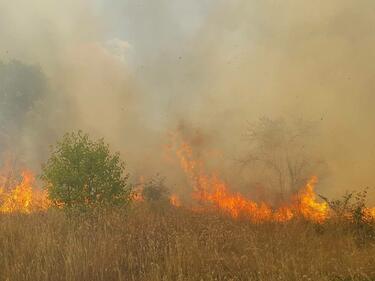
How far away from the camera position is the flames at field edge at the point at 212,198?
19.5 m

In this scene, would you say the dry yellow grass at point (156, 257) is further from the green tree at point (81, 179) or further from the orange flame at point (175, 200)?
the orange flame at point (175, 200)

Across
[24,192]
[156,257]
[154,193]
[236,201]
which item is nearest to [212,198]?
[236,201]

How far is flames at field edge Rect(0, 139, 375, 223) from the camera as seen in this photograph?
64.1ft

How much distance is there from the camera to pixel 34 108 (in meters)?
34.2

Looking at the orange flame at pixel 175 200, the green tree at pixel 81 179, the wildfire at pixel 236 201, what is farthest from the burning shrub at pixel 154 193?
the green tree at pixel 81 179

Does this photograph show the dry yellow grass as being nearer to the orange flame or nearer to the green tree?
the green tree

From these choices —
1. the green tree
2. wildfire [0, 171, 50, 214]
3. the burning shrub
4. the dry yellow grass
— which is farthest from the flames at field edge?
the dry yellow grass

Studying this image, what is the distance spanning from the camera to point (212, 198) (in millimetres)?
25531

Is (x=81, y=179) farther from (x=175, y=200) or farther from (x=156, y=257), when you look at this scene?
(x=175, y=200)

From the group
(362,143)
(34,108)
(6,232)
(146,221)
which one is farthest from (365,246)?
(34,108)

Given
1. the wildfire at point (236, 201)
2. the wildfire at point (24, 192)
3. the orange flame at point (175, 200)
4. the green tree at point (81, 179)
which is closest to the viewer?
the green tree at point (81, 179)

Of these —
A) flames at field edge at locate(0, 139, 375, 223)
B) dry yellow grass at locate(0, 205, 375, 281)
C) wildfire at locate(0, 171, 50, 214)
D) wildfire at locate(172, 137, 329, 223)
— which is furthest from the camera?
wildfire at locate(0, 171, 50, 214)

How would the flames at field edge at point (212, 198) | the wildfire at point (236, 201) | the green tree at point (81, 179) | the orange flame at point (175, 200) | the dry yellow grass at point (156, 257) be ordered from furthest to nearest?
the orange flame at point (175, 200) → the flames at field edge at point (212, 198) → the wildfire at point (236, 201) → the green tree at point (81, 179) → the dry yellow grass at point (156, 257)

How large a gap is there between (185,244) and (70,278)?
2.93 meters
